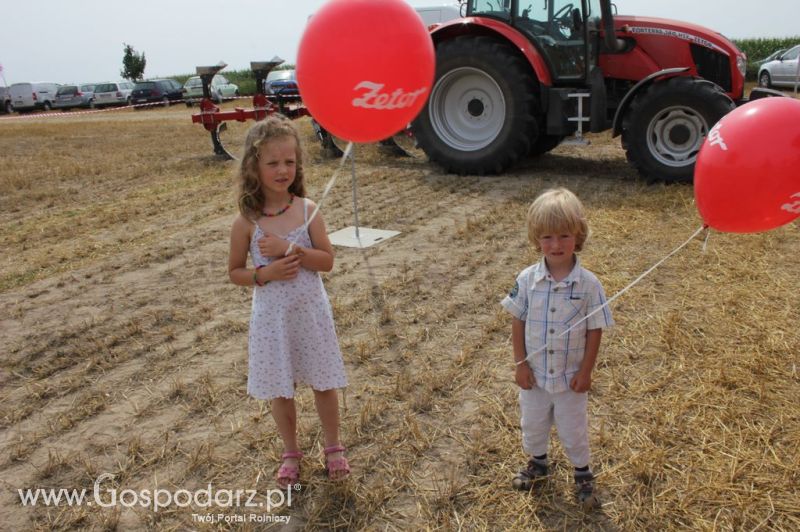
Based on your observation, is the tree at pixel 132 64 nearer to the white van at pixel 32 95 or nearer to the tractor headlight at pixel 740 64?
the white van at pixel 32 95

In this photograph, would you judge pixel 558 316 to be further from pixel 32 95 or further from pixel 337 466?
pixel 32 95

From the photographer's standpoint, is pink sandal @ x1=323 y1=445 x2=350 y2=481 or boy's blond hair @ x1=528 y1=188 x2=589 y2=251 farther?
pink sandal @ x1=323 y1=445 x2=350 y2=481

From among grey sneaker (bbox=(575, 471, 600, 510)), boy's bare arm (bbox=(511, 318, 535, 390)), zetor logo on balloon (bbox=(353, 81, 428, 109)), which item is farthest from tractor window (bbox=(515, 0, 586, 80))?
grey sneaker (bbox=(575, 471, 600, 510))

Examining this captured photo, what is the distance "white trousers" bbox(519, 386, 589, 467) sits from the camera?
2.13 meters

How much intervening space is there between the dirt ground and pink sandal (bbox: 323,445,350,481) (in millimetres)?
48

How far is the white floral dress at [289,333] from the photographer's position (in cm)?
228

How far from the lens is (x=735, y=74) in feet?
22.4

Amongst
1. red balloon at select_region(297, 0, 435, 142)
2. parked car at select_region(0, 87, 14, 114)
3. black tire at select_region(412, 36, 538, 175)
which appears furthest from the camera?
parked car at select_region(0, 87, 14, 114)

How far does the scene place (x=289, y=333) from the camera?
7.60ft

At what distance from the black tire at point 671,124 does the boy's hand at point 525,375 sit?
4958 mm

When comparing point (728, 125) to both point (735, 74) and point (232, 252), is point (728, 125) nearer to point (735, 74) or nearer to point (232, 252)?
point (232, 252)

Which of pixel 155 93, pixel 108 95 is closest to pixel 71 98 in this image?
pixel 108 95

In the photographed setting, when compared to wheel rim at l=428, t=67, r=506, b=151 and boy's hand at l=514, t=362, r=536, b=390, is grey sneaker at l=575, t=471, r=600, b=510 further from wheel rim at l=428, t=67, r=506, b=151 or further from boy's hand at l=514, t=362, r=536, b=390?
wheel rim at l=428, t=67, r=506, b=151

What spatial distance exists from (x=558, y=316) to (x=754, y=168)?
0.95 metres
